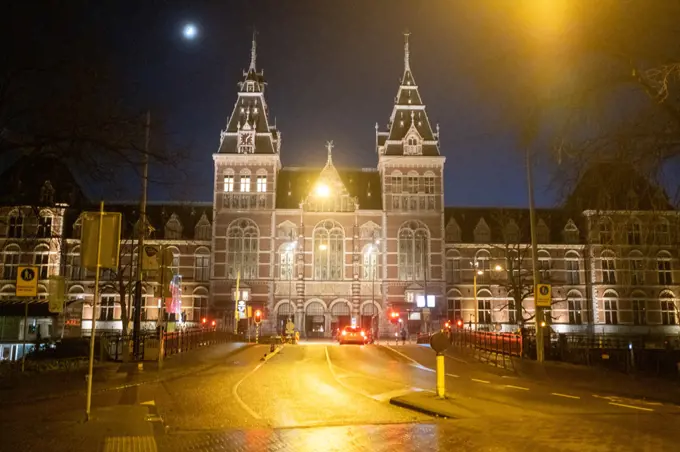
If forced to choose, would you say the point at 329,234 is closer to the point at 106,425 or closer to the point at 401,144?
the point at 401,144

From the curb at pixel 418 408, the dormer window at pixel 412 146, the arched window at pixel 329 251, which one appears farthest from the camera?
the dormer window at pixel 412 146

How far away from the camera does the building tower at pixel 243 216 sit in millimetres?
60250

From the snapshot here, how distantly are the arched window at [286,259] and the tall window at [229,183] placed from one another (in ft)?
25.9

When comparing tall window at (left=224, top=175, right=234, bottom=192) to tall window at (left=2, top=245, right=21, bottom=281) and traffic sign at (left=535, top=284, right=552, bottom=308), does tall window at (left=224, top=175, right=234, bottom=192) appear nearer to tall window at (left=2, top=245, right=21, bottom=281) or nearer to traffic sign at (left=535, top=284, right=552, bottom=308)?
tall window at (left=2, top=245, right=21, bottom=281)

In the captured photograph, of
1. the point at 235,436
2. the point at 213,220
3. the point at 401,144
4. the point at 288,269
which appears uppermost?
the point at 401,144

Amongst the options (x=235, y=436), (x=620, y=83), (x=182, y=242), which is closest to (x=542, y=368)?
(x=620, y=83)

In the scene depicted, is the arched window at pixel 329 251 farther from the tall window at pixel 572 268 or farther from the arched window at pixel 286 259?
the tall window at pixel 572 268

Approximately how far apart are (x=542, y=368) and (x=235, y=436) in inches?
611

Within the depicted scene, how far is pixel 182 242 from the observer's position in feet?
208

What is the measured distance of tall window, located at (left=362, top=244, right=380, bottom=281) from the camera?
201 ft

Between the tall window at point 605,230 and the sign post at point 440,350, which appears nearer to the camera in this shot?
the tall window at point 605,230

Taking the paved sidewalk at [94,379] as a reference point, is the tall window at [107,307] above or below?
above

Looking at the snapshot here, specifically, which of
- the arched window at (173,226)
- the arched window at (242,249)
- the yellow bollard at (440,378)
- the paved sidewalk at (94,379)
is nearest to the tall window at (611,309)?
the arched window at (242,249)

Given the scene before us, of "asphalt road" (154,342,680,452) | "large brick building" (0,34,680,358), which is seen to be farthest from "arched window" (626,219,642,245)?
"large brick building" (0,34,680,358)
